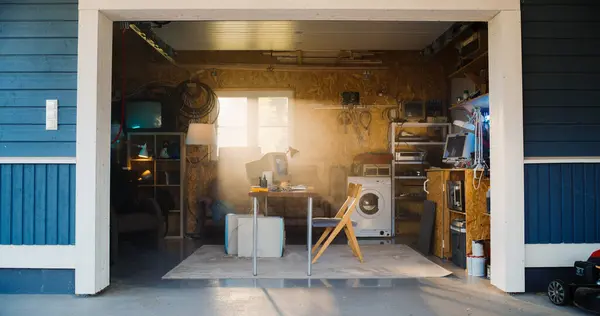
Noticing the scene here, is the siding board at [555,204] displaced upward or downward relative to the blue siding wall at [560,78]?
downward

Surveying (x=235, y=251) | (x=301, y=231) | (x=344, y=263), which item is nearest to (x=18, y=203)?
(x=235, y=251)

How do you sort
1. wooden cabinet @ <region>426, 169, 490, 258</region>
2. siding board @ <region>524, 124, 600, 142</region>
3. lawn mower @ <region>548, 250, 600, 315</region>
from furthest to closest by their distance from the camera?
wooden cabinet @ <region>426, 169, 490, 258</region> → siding board @ <region>524, 124, 600, 142</region> → lawn mower @ <region>548, 250, 600, 315</region>

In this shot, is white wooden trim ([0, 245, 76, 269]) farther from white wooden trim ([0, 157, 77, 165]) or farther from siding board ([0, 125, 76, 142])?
siding board ([0, 125, 76, 142])

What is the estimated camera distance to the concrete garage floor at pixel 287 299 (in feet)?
10.9

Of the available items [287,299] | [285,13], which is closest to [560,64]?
[285,13]

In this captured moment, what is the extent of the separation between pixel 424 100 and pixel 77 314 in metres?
6.59

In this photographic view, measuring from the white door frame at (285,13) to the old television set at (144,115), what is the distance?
3820 millimetres

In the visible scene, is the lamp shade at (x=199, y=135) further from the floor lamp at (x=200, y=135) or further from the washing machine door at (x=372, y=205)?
the washing machine door at (x=372, y=205)

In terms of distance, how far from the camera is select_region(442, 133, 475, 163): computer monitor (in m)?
5.15

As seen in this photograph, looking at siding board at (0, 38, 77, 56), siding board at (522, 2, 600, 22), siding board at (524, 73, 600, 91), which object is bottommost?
siding board at (524, 73, 600, 91)

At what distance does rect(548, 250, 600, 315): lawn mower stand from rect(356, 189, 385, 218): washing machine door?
389cm

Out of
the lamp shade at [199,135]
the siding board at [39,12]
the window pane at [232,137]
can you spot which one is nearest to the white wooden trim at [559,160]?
the siding board at [39,12]

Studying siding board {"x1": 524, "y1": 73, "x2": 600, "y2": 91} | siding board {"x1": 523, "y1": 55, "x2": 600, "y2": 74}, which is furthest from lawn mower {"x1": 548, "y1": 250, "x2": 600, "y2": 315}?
siding board {"x1": 523, "y1": 55, "x2": 600, "y2": 74}

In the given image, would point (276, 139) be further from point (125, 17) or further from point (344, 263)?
point (125, 17)
